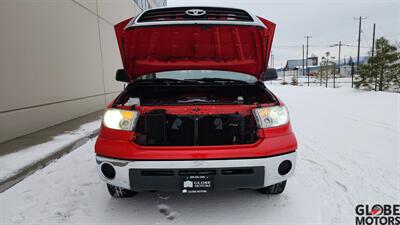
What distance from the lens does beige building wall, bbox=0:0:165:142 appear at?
5684 millimetres

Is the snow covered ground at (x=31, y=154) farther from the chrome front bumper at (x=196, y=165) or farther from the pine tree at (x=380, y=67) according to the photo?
the pine tree at (x=380, y=67)

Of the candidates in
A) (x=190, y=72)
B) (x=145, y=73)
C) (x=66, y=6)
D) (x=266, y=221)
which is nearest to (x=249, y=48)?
(x=190, y=72)

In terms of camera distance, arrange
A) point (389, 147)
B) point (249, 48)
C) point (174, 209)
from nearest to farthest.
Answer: point (174, 209) < point (249, 48) < point (389, 147)

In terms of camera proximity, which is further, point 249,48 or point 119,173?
point 249,48

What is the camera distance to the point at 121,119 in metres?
2.57

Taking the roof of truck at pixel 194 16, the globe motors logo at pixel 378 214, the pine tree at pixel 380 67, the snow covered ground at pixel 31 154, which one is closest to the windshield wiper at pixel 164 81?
the roof of truck at pixel 194 16

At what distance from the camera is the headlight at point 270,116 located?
254 centimetres

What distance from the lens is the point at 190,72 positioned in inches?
145

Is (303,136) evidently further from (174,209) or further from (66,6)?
(66,6)

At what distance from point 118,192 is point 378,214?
2.54 m

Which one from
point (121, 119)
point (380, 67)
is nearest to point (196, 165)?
A: point (121, 119)

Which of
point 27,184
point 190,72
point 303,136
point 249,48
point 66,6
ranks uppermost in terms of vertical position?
point 66,6

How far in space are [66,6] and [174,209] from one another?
770cm

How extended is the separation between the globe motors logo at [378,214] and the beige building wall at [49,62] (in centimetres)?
596
